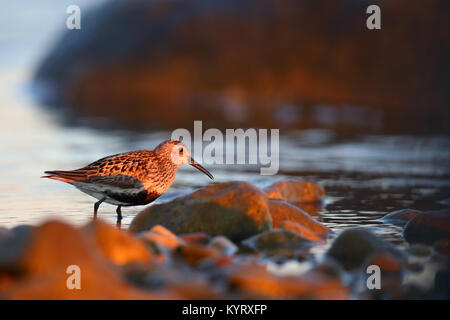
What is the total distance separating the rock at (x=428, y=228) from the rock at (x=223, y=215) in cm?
163

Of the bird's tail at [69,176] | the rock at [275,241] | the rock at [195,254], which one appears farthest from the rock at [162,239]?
the bird's tail at [69,176]

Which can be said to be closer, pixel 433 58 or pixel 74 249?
pixel 74 249

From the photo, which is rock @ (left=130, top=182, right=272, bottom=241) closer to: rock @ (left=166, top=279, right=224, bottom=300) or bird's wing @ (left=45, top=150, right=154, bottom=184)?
bird's wing @ (left=45, top=150, right=154, bottom=184)

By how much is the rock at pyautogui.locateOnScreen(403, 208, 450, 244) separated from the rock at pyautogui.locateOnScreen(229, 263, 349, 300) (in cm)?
231

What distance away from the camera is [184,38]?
1098 inches

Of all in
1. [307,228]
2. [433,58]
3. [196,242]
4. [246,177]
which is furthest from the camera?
[433,58]

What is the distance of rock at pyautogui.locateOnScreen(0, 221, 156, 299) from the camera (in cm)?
548

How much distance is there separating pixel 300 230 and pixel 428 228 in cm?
146

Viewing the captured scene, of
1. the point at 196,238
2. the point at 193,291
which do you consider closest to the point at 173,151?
the point at 196,238

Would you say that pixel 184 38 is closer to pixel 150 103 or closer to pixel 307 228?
pixel 150 103

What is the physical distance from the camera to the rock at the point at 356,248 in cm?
735

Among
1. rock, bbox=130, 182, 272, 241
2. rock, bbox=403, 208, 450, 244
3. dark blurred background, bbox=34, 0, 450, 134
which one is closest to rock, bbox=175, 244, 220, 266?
rock, bbox=130, 182, 272, 241

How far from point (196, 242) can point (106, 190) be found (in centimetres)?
173
